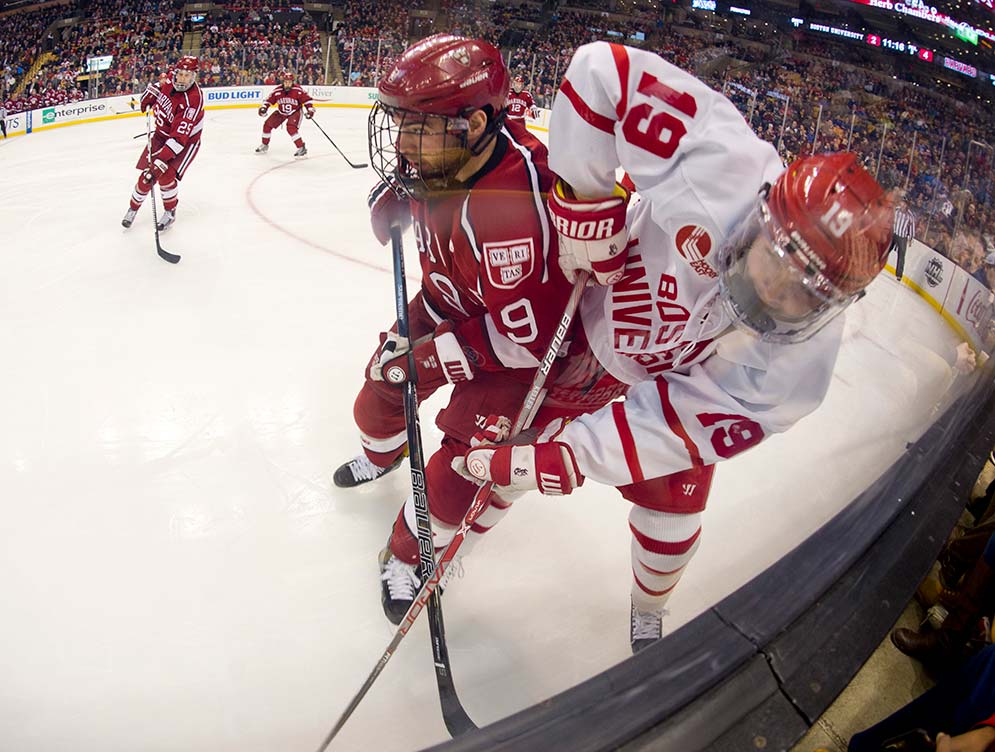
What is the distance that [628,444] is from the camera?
39.7 inches

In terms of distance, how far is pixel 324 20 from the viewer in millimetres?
4414

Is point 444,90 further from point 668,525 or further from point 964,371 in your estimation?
point 964,371

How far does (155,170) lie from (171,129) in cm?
35

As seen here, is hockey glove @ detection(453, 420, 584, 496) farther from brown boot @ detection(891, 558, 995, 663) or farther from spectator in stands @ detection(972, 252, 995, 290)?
spectator in stands @ detection(972, 252, 995, 290)


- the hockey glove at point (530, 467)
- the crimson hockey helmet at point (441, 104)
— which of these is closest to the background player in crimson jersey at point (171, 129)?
the crimson hockey helmet at point (441, 104)

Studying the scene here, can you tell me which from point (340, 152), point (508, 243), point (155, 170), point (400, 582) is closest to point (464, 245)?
point (508, 243)

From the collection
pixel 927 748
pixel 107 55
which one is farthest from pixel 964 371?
pixel 107 55

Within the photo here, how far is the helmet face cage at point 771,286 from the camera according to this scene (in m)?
0.77

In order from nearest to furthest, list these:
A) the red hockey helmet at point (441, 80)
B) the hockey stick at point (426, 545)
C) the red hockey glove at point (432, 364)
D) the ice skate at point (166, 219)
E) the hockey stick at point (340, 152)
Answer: the red hockey helmet at point (441, 80) < the hockey stick at point (426, 545) < the red hockey glove at point (432, 364) < the ice skate at point (166, 219) < the hockey stick at point (340, 152)

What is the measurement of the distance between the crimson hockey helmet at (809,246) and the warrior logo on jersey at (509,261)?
1.40 ft

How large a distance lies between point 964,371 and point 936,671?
93cm

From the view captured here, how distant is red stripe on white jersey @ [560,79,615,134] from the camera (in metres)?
0.97

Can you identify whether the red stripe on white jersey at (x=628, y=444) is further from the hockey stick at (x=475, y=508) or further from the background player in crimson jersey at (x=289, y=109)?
the background player in crimson jersey at (x=289, y=109)

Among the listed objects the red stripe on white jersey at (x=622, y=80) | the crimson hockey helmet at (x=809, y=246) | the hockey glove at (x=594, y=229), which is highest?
the red stripe on white jersey at (x=622, y=80)
